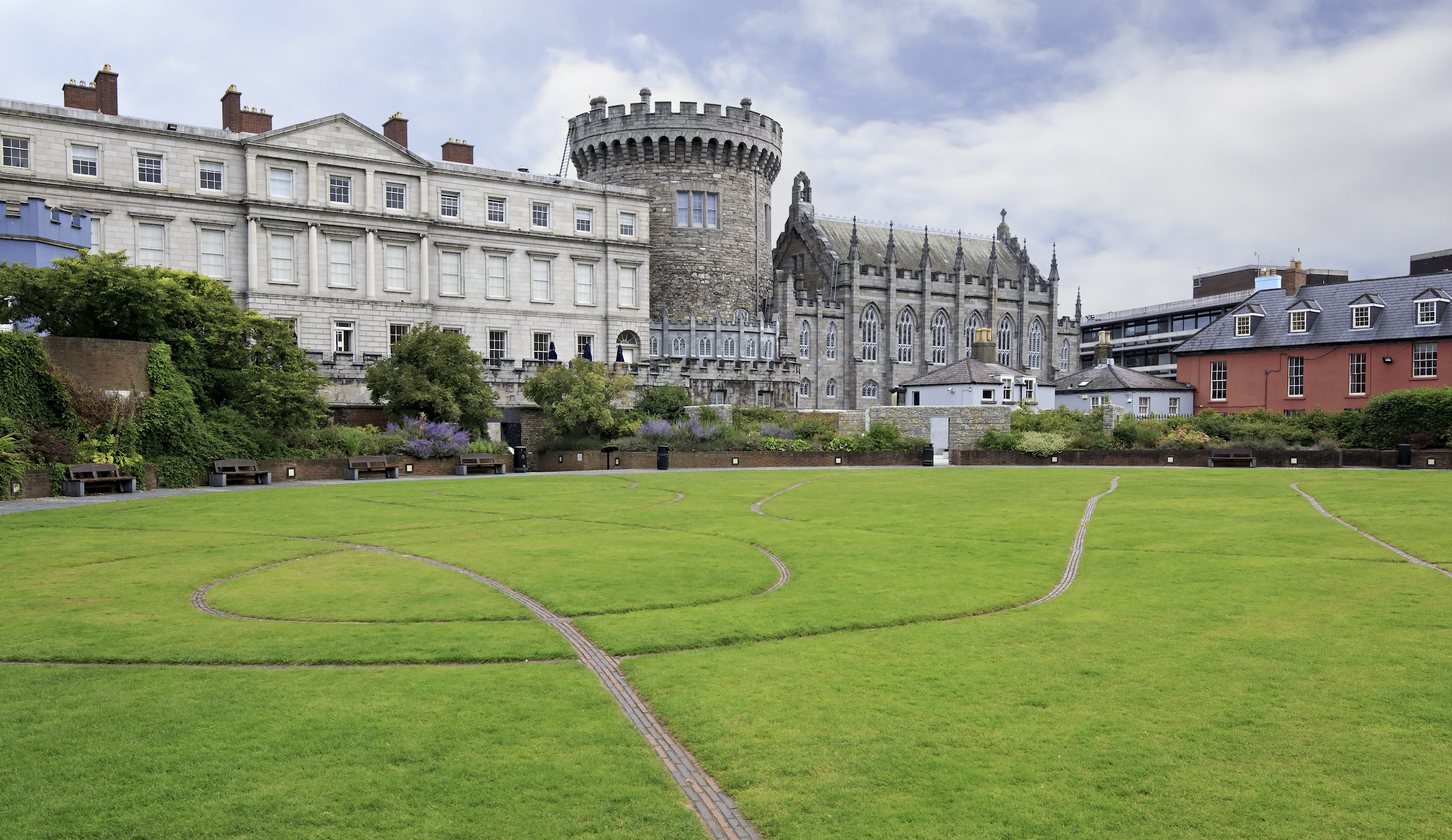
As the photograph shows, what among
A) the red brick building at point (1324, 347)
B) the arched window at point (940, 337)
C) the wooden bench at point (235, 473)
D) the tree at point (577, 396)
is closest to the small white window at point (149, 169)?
the tree at point (577, 396)

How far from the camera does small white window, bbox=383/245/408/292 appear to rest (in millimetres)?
50250

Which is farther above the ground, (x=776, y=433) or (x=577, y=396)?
(x=577, y=396)

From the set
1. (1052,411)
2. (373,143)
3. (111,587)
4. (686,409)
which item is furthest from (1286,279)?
(111,587)

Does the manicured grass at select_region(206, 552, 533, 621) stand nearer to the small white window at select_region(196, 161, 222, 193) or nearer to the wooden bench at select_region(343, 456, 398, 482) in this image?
the wooden bench at select_region(343, 456, 398, 482)

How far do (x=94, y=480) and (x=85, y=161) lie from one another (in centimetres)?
2564

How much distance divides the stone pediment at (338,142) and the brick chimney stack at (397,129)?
40.3 inches

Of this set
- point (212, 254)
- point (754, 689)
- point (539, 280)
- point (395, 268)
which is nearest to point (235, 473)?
point (212, 254)

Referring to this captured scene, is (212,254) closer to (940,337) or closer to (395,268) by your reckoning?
(395,268)

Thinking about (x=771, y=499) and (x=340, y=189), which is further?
(x=340, y=189)

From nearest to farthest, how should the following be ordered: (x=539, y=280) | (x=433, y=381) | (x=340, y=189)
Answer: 1. (x=433, y=381)
2. (x=340, y=189)
3. (x=539, y=280)

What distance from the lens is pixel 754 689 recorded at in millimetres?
8406

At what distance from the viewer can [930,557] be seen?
14961 millimetres

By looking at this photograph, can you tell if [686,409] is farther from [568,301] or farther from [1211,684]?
[1211,684]

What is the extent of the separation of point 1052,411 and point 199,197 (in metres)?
39.7
